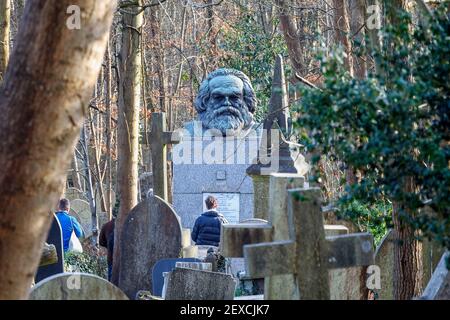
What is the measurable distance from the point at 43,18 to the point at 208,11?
96.0 ft

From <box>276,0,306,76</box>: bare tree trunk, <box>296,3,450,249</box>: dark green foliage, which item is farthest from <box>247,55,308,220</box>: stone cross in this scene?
<box>276,0,306,76</box>: bare tree trunk

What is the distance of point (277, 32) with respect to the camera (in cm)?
3712

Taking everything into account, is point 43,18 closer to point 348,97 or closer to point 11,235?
point 11,235

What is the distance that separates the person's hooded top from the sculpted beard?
5.34 metres

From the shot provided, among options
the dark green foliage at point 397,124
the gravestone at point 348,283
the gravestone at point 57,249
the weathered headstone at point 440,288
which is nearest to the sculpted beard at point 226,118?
the gravestone at point 57,249

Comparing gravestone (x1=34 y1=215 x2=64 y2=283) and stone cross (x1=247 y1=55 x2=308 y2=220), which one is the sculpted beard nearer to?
stone cross (x1=247 y1=55 x2=308 y2=220)

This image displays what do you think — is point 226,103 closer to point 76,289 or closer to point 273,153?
point 273,153

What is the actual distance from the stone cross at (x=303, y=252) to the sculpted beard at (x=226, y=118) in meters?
14.6

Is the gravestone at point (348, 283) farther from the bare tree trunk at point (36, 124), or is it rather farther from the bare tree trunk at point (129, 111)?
the bare tree trunk at point (129, 111)

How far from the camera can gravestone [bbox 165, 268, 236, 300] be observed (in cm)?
1055

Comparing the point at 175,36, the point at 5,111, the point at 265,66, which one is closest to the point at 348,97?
the point at 5,111

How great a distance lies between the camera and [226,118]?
22.4m

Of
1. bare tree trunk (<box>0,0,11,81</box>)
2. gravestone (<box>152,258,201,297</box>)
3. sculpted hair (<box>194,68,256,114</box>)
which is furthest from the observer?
sculpted hair (<box>194,68,256,114</box>)

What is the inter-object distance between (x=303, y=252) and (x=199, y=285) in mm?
3141
